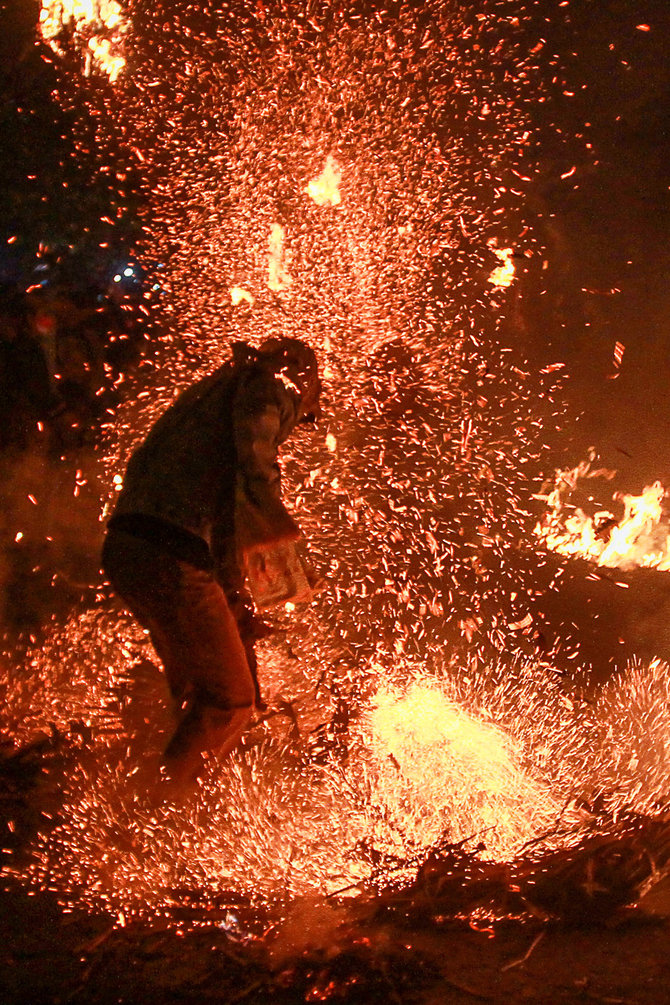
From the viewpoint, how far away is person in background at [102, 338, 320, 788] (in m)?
1.84

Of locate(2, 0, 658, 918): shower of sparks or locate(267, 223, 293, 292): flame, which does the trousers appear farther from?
locate(267, 223, 293, 292): flame

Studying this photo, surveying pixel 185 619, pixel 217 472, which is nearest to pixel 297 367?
pixel 217 472

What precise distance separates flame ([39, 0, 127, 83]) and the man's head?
1.32 m

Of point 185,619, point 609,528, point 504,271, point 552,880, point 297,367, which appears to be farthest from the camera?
point 609,528

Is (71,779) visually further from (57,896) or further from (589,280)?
(589,280)

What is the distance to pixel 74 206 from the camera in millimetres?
2875

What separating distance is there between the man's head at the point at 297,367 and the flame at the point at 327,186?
94cm

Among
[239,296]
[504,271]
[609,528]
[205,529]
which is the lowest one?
[609,528]

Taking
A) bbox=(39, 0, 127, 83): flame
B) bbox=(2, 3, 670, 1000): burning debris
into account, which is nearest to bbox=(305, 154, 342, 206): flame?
bbox=(2, 3, 670, 1000): burning debris

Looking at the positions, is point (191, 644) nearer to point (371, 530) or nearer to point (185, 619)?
point (185, 619)

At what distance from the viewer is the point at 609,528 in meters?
3.08

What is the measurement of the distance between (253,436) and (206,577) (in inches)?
14.3

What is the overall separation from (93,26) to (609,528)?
265cm

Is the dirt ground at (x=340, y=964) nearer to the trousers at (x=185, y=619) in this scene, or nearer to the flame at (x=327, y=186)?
Answer: the trousers at (x=185, y=619)
